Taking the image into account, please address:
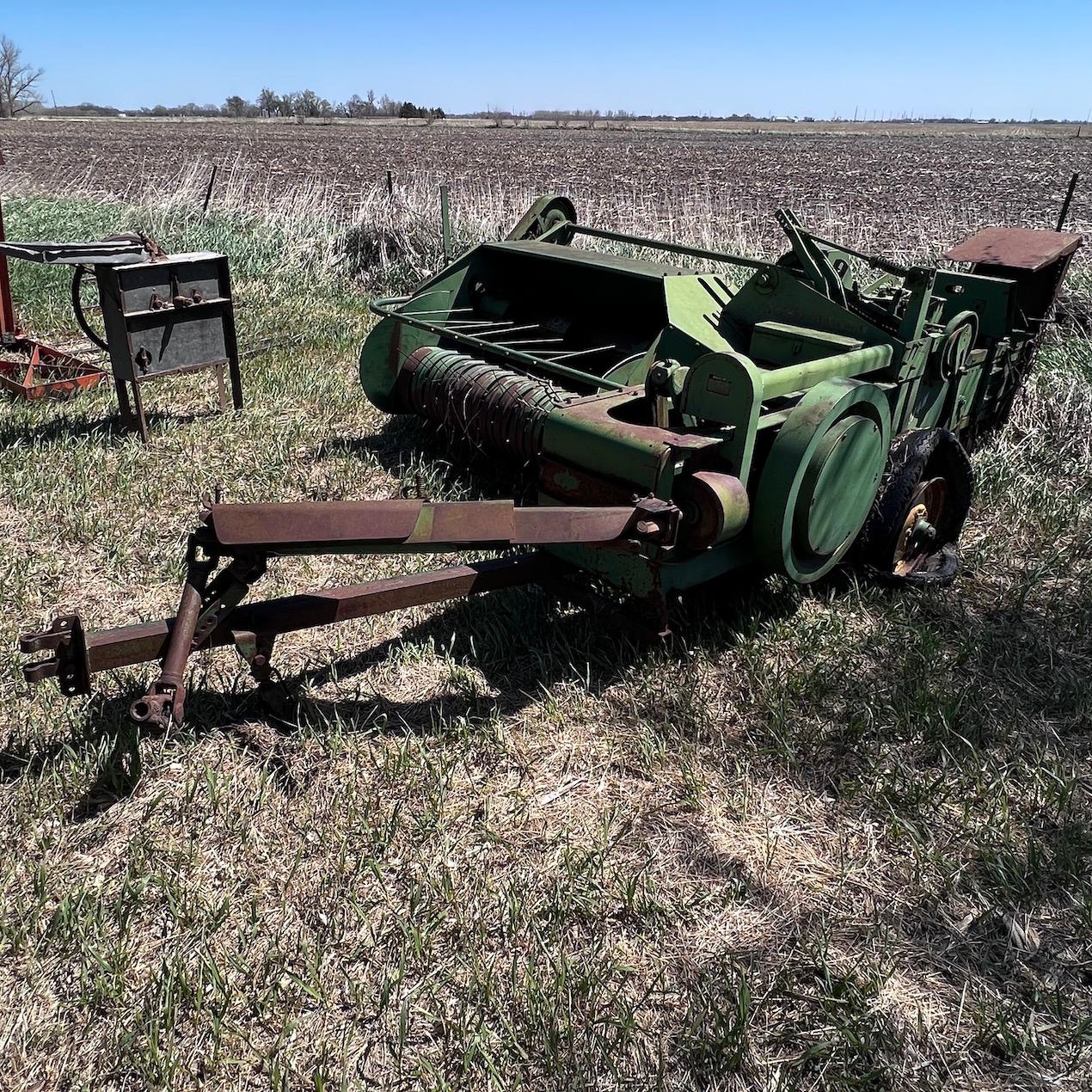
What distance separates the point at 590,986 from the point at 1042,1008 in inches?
40.2

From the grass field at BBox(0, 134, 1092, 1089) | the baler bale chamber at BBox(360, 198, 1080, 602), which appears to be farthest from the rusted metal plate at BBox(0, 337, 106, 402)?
the baler bale chamber at BBox(360, 198, 1080, 602)

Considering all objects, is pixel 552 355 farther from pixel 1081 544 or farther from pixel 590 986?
pixel 590 986

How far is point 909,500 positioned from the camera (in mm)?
3447

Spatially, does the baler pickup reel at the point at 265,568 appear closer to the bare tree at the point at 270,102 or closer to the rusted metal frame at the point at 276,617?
the rusted metal frame at the point at 276,617

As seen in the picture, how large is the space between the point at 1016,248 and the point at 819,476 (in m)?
2.83

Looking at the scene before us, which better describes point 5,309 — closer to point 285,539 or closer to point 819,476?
point 285,539

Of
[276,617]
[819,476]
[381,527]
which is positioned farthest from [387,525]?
[819,476]

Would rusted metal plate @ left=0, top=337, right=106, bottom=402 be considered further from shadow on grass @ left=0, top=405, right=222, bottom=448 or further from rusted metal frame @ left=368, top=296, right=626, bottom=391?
rusted metal frame @ left=368, top=296, right=626, bottom=391

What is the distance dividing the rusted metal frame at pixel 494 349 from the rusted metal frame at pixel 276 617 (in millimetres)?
1006

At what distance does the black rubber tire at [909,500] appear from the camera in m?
3.44

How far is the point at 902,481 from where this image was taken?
11.2 ft

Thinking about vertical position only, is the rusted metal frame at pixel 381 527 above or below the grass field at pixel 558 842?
above

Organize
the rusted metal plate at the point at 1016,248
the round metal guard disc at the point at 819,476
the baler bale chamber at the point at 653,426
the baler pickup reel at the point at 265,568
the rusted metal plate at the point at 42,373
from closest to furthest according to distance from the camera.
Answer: the baler pickup reel at the point at 265,568, the baler bale chamber at the point at 653,426, the round metal guard disc at the point at 819,476, the rusted metal plate at the point at 1016,248, the rusted metal plate at the point at 42,373

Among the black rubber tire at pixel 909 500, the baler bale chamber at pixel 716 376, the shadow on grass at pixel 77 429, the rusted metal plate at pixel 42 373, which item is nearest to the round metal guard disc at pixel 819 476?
the baler bale chamber at pixel 716 376
